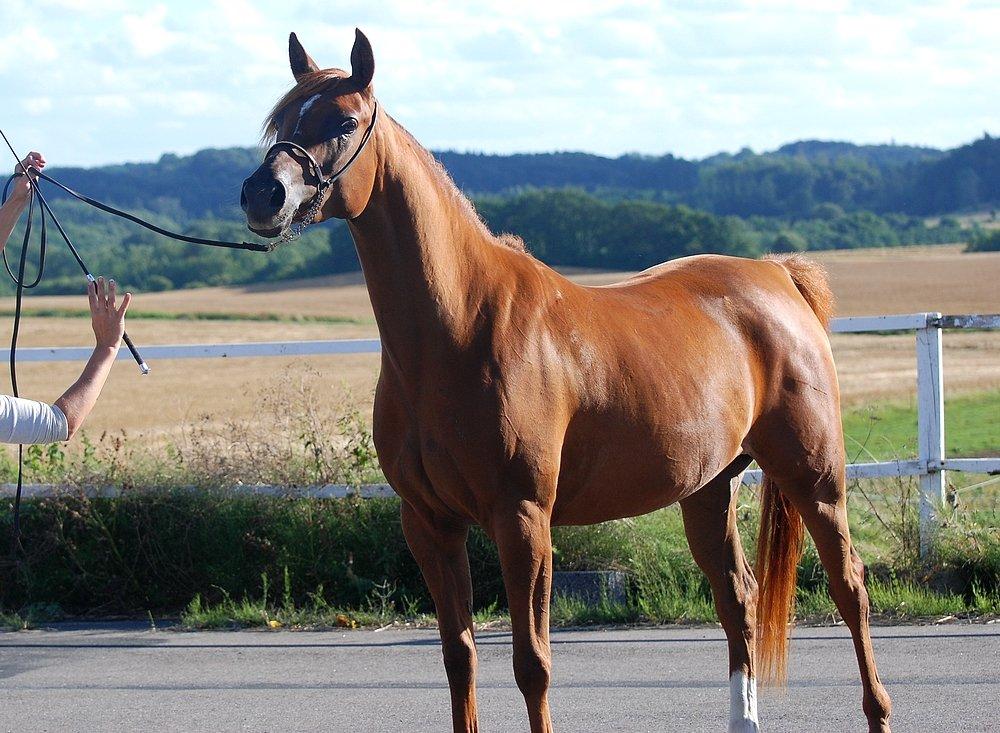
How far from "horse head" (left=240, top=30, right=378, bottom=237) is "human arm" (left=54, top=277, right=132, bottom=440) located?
768 mm

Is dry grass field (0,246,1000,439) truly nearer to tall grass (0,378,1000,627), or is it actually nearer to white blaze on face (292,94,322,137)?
tall grass (0,378,1000,627)

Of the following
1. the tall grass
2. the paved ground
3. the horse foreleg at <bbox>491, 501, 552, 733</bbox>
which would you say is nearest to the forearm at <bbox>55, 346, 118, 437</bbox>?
the horse foreleg at <bbox>491, 501, 552, 733</bbox>

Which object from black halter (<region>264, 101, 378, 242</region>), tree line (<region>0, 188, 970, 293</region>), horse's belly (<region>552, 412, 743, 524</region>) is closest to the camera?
black halter (<region>264, 101, 378, 242</region>)

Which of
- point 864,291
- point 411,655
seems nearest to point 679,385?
point 411,655

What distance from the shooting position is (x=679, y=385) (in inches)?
161

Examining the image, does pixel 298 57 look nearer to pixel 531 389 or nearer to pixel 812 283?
pixel 531 389

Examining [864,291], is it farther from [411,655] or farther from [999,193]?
[999,193]

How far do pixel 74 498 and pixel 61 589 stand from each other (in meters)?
0.53

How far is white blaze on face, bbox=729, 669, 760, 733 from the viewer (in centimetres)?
436

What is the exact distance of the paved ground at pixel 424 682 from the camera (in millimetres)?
4672

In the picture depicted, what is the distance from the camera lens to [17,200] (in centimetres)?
394

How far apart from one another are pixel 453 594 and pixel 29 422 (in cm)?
148

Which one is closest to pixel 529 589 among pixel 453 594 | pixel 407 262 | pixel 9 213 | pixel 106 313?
pixel 453 594

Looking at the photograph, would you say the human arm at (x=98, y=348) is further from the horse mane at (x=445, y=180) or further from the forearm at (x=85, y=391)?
the horse mane at (x=445, y=180)
